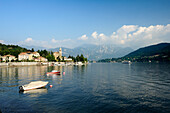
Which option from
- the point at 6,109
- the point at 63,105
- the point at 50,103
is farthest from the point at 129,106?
the point at 6,109

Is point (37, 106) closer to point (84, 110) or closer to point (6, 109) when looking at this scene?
point (6, 109)

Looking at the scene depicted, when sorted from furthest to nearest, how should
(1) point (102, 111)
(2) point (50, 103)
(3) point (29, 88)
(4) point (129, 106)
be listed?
(3) point (29, 88) < (2) point (50, 103) < (4) point (129, 106) < (1) point (102, 111)

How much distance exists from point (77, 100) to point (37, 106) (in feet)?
25.0

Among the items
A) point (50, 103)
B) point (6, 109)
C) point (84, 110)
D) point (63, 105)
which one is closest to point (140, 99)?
point (84, 110)

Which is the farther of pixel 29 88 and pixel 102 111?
pixel 29 88

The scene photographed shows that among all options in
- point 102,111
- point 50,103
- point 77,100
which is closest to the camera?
point 102,111

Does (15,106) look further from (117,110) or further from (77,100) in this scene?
(117,110)

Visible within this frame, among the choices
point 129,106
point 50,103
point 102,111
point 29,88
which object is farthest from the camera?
point 29,88

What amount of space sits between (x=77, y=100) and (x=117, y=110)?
847 cm

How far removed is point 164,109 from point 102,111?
10.5 m

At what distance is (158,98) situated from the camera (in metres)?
26.7

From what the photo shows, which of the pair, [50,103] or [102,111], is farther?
[50,103]

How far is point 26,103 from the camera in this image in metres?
24.3

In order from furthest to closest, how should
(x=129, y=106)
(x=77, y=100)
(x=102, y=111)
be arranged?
(x=77, y=100)
(x=129, y=106)
(x=102, y=111)
